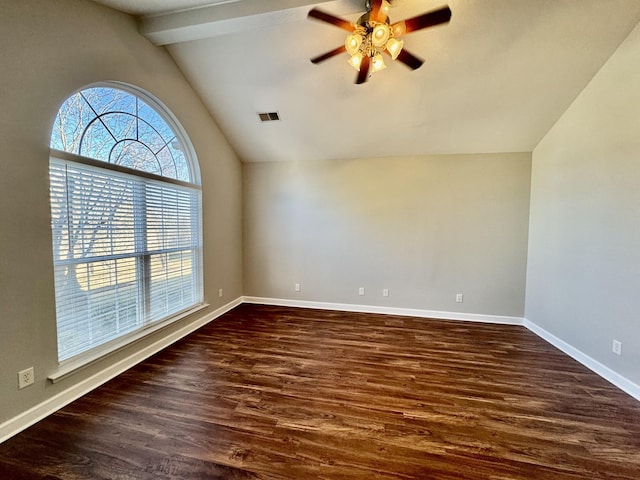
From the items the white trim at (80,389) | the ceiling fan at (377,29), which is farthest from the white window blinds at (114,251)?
the ceiling fan at (377,29)

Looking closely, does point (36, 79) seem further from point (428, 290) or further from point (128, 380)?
point (428, 290)

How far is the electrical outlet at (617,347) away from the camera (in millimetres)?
2336

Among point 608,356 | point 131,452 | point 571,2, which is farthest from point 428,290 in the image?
point 131,452

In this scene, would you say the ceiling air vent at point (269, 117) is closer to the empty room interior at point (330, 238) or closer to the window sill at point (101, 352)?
the empty room interior at point (330, 238)

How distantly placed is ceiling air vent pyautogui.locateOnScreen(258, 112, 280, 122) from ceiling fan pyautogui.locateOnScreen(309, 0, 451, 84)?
1.55m

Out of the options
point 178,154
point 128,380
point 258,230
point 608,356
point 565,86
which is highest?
point 565,86

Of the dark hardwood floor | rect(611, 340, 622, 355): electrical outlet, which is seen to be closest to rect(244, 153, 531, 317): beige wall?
the dark hardwood floor

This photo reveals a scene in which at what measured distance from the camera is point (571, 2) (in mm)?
2129

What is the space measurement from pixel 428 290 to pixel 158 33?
4368 mm

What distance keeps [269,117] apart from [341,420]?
3.41 metres

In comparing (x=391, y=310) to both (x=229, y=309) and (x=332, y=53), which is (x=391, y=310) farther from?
(x=332, y=53)

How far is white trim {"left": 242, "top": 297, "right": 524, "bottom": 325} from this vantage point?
12.7 ft

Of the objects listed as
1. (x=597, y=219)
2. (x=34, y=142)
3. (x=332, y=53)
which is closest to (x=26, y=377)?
(x=34, y=142)

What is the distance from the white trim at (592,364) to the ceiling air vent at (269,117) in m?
4.27
